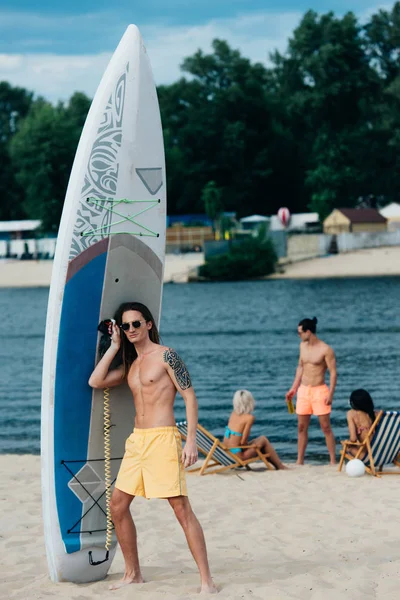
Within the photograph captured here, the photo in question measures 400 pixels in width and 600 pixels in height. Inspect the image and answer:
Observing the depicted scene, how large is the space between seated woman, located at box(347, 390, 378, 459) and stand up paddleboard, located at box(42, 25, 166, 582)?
398 centimetres

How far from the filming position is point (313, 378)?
35.3 feet

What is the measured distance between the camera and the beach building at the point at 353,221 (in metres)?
70.2

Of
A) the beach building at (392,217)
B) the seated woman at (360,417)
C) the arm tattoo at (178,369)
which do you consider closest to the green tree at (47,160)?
the beach building at (392,217)

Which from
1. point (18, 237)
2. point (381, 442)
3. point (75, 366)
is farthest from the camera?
point (18, 237)

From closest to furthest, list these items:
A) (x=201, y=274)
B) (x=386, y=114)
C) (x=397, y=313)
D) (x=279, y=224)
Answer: (x=397, y=313)
(x=201, y=274)
(x=279, y=224)
(x=386, y=114)

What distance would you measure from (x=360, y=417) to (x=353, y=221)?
61.0 metres

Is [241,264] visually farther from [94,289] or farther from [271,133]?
[94,289]

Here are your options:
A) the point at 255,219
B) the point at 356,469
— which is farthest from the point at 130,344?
the point at 255,219

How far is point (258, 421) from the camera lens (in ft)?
51.7

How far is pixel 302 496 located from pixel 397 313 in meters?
32.2

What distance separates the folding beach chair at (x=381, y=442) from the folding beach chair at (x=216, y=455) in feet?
3.45

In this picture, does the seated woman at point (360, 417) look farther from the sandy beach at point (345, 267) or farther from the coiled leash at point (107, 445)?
the sandy beach at point (345, 267)

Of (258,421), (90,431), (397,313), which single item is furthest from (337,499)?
(397,313)

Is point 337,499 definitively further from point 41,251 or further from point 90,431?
point 41,251
